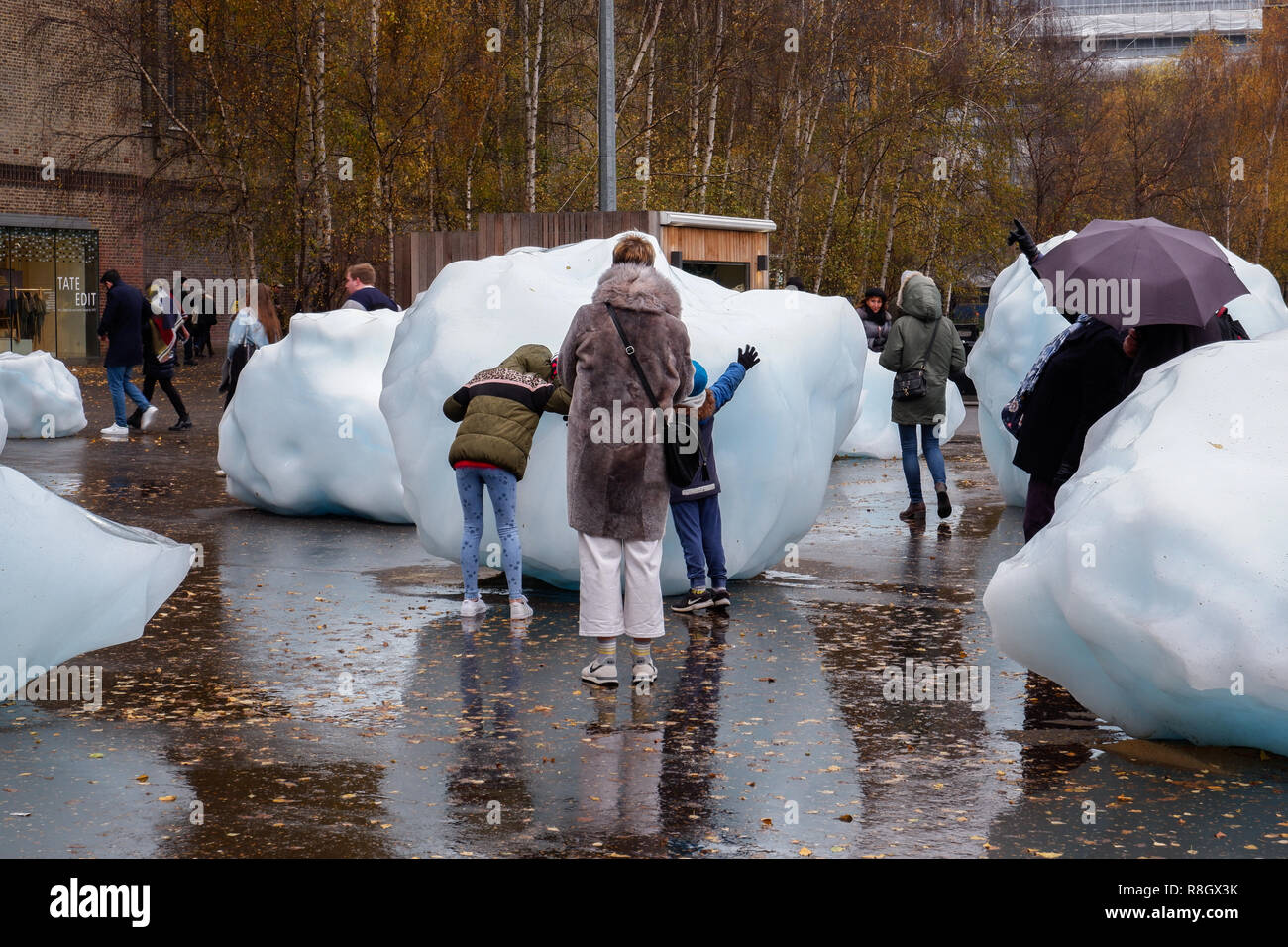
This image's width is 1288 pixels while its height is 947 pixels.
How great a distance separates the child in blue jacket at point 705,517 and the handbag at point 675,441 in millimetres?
A: 1160

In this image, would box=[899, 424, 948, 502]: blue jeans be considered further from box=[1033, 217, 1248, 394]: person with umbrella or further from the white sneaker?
the white sneaker

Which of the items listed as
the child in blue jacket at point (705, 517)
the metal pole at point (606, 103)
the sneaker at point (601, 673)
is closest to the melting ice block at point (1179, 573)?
the sneaker at point (601, 673)

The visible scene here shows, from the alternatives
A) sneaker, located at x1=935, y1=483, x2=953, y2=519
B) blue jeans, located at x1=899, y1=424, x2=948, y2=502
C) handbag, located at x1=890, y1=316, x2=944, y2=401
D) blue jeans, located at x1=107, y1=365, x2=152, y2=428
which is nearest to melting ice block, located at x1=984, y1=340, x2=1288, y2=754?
handbag, located at x1=890, y1=316, x2=944, y2=401

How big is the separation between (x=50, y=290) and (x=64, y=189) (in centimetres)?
235

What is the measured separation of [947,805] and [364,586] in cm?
524

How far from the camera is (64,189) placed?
3756cm

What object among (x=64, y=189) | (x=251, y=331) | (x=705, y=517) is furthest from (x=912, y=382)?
(x=64, y=189)

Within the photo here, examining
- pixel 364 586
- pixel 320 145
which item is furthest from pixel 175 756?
pixel 320 145

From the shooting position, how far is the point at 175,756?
20.6 feet

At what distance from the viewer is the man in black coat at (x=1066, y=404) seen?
804cm

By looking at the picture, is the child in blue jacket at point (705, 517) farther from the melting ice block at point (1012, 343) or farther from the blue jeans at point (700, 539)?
the melting ice block at point (1012, 343)

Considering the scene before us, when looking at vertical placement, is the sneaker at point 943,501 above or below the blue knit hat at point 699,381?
below

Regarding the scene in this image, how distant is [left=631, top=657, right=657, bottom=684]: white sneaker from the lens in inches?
294

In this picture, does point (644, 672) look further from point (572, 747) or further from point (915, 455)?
point (915, 455)
